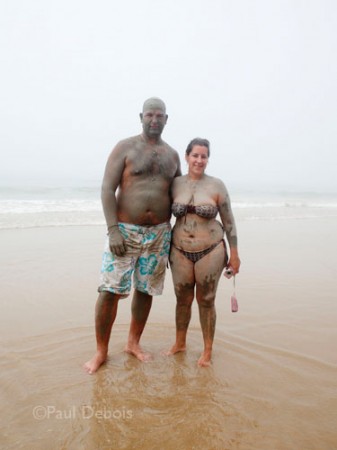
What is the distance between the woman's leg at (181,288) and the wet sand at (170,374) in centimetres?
16

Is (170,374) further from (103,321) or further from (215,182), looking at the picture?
(215,182)

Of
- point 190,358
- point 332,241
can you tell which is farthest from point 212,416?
point 332,241

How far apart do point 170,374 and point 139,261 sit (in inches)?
41.0

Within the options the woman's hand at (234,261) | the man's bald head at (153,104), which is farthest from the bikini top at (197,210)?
the man's bald head at (153,104)

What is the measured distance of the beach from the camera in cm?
251

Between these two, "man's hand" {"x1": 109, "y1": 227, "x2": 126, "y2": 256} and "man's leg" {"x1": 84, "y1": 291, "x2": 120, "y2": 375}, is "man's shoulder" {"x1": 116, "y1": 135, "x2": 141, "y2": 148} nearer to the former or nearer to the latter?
"man's hand" {"x1": 109, "y1": 227, "x2": 126, "y2": 256}

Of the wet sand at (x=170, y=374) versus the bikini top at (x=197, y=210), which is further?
the bikini top at (x=197, y=210)

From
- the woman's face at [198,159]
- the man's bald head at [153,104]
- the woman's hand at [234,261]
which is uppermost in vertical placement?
the man's bald head at [153,104]

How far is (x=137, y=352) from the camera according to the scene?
12.1 feet

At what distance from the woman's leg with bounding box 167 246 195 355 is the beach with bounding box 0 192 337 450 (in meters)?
0.15

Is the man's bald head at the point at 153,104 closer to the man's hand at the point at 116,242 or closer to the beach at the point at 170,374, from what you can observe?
the man's hand at the point at 116,242

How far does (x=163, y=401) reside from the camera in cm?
288

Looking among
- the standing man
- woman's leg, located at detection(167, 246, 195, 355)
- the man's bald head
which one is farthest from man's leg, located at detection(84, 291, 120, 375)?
the man's bald head

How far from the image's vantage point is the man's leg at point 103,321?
346cm
